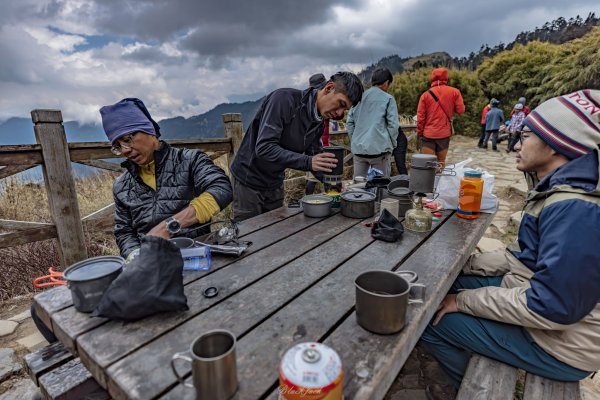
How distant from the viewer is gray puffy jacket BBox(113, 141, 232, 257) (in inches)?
89.5

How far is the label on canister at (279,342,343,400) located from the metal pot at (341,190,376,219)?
1.63 metres

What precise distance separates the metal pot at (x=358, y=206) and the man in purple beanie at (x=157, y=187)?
0.84m

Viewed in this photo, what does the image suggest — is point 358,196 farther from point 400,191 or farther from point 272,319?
point 272,319

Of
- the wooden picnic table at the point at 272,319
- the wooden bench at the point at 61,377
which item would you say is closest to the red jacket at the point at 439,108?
the wooden picnic table at the point at 272,319

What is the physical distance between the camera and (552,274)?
127 cm

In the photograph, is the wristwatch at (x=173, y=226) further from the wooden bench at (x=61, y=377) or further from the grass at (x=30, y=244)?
the grass at (x=30, y=244)

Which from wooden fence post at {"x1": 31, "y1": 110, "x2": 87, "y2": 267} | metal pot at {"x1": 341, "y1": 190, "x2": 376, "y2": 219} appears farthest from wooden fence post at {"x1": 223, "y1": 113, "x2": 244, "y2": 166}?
metal pot at {"x1": 341, "y1": 190, "x2": 376, "y2": 219}

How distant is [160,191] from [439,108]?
524 centimetres

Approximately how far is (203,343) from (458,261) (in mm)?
1343

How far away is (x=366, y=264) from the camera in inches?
67.2

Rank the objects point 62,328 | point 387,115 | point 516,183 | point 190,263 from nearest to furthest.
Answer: point 62,328 → point 190,263 → point 387,115 → point 516,183

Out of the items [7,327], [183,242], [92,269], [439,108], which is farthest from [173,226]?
[439,108]

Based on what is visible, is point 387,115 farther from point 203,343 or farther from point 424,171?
point 203,343

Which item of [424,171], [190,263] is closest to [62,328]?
[190,263]
